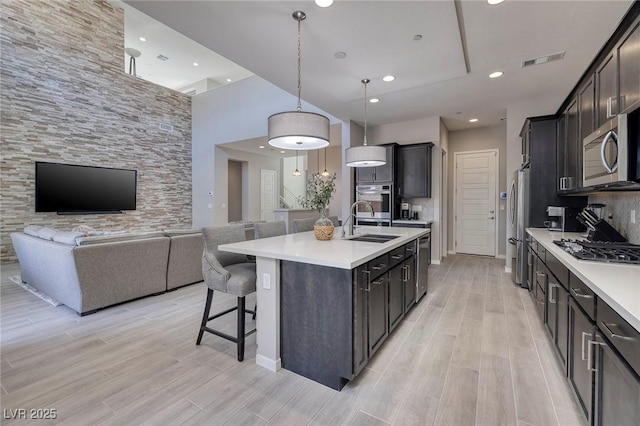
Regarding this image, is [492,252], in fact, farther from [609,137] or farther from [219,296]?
[219,296]

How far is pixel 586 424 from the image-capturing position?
1.60m

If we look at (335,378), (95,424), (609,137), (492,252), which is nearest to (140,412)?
(95,424)

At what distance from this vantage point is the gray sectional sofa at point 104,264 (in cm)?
309

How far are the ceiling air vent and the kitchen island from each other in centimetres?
296

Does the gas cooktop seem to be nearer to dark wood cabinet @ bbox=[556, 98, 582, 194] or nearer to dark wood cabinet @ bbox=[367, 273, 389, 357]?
dark wood cabinet @ bbox=[556, 98, 582, 194]

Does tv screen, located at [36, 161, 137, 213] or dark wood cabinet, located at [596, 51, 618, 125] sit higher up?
dark wood cabinet, located at [596, 51, 618, 125]

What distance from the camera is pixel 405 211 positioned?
5.85 meters

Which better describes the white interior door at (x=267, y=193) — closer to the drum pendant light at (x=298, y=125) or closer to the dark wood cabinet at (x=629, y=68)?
the drum pendant light at (x=298, y=125)

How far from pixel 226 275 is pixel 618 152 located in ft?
9.42

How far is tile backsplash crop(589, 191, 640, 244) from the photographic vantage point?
2.25m

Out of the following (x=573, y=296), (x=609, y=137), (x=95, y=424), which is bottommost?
(x=95, y=424)

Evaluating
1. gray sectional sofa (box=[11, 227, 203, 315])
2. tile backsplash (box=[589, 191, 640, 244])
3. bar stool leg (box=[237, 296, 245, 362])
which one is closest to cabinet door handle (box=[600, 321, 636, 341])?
tile backsplash (box=[589, 191, 640, 244])

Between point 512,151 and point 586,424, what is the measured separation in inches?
175

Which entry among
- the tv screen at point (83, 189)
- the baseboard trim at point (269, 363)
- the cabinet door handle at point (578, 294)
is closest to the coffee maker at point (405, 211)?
the cabinet door handle at point (578, 294)
